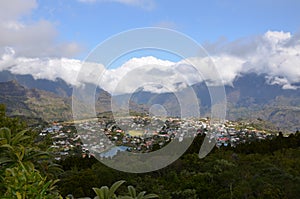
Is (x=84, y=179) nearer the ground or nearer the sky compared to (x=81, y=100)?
nearer the ground

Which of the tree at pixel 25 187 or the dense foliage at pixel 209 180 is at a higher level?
the tree at pixel 25 187

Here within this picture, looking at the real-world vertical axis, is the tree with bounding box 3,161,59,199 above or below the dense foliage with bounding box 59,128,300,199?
above

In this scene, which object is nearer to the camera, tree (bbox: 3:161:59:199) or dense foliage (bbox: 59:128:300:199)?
tree (bbox: 3:161:59:199)

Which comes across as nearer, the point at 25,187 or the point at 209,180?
the point at 25,187

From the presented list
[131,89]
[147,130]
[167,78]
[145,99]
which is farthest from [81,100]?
[147,130]

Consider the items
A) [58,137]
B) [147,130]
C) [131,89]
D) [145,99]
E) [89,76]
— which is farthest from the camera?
[58,137]

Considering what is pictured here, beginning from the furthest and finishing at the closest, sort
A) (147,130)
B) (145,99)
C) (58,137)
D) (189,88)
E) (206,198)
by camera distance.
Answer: (58,137), (206,198), (147,130), (145,99), (189,88)

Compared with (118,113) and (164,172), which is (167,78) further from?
(164,172)

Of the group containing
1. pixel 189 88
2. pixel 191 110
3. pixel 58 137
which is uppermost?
pixel 189 88

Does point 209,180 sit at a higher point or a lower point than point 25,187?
lower

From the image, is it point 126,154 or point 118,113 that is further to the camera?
point 126,154

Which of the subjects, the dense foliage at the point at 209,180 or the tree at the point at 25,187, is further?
the dense foliage at the point at 209,180
